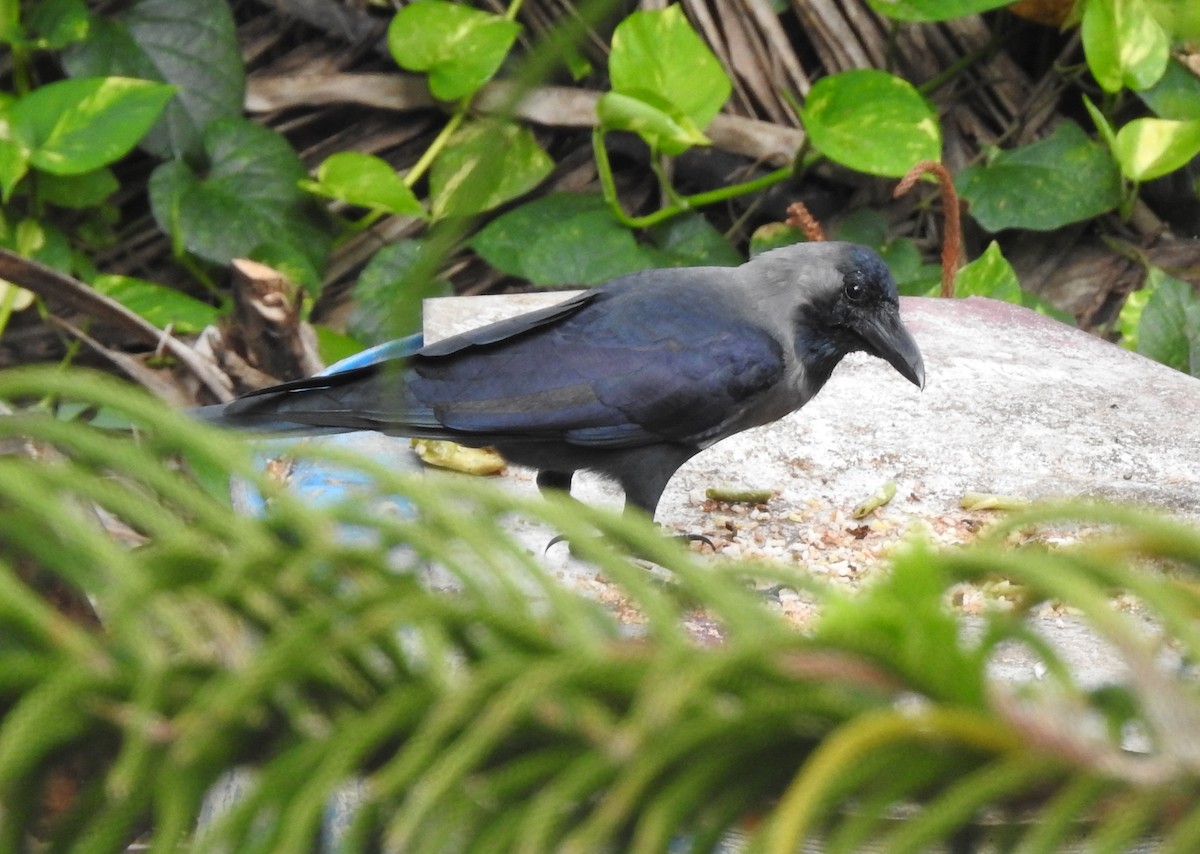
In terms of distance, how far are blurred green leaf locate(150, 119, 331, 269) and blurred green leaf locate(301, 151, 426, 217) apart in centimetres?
13

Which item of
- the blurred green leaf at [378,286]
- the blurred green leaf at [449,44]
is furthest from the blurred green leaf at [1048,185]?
the blurred green leaf at [378,286]

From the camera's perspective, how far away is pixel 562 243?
3396 mm

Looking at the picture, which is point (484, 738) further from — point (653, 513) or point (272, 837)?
point (653, 513)

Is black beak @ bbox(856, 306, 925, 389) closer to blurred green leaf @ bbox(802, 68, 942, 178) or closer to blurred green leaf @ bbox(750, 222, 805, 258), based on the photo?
blurred green leaf @ bbox(802, 68, 942, 178)

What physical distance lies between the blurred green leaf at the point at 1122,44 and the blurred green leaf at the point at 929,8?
21 cm

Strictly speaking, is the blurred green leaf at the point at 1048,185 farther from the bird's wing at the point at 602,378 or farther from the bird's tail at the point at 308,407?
the bird's tail at the point at 308,407

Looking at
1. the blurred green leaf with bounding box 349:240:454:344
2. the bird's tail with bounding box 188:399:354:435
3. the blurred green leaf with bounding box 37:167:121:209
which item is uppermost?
the bird's tail with bounding box 188:399:354:435

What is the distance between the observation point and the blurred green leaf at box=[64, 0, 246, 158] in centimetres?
348

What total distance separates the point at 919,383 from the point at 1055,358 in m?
0.47

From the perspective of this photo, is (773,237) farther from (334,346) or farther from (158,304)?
(158,304)

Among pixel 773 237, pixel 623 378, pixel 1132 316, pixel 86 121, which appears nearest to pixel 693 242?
pixel 773 237

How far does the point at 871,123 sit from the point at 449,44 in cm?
96

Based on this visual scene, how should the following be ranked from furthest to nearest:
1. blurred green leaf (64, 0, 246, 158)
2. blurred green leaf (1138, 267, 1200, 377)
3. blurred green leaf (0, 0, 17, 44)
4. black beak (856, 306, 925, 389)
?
blurred green leaf (64, 0, 246, 158) < blurred green leaf (0, 0, 17, 44) < blurred green leaf (1138, 267, 1200, 377) < black beak (856, 306, 925, 389)

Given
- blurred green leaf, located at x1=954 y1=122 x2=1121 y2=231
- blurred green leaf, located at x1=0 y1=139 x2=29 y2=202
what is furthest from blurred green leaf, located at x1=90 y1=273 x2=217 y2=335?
blurred green leaf, located at x1=954 y1=122 x2=1121 y2=231
